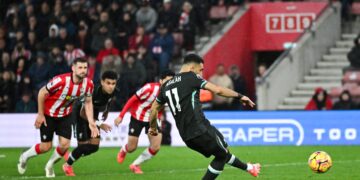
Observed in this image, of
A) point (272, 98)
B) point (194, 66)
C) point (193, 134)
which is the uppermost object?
point (194, 66)

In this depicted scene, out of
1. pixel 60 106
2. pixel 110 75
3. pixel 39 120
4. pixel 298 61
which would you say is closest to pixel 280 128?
pixel 298 61

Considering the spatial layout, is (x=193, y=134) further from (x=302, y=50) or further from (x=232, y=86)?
(x=302, y=50)

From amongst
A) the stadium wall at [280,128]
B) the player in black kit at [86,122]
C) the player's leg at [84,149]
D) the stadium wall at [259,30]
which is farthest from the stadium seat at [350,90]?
the player's leg at [84,149]

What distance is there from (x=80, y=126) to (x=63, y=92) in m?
1.01

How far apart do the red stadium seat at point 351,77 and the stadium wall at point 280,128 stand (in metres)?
Result: 3.31

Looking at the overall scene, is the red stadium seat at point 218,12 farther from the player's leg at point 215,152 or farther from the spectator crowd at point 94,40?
the player's leg at point 215,152

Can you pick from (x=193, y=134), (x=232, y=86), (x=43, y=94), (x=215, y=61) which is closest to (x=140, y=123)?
(x=43, y=94)

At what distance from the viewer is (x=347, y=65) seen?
30.0 m

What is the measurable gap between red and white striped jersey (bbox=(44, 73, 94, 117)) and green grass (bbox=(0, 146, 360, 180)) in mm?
1160

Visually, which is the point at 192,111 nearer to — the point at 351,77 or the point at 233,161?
the point at 233,161

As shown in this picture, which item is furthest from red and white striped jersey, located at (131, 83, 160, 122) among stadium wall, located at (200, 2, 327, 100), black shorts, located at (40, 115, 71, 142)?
stadium wall, located at (200, 2, 327, 100)

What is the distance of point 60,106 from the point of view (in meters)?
17.0

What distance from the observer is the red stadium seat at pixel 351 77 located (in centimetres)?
2791

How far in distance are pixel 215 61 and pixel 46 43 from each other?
16.5 feet
